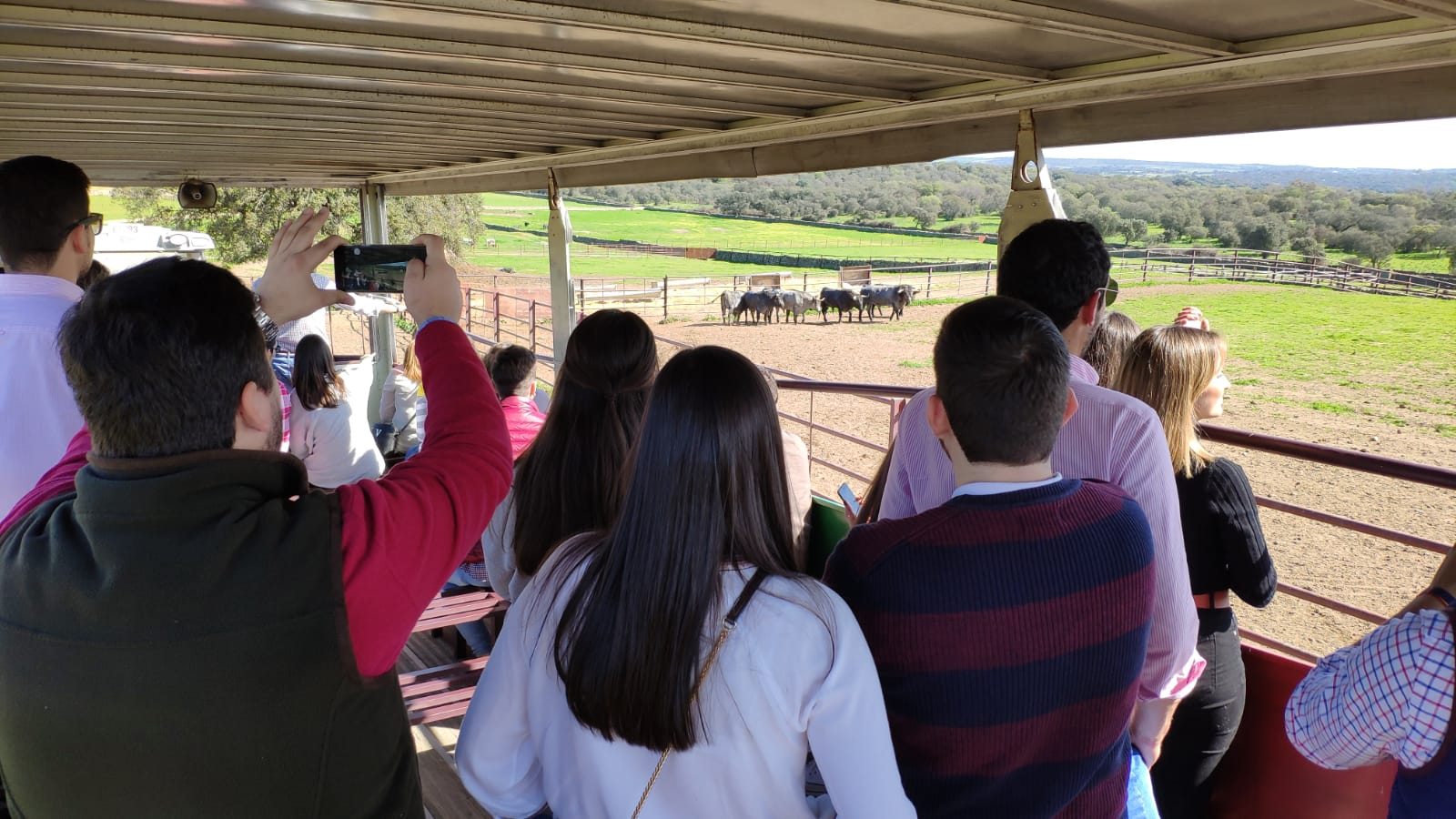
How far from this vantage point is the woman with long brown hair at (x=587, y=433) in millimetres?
1960

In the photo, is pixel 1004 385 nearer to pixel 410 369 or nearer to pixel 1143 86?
pixel 1143 86

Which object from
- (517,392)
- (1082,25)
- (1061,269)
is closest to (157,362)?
(1061,269)

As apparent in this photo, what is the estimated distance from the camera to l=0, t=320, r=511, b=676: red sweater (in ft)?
3.12

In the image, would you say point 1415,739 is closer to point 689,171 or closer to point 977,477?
point 977,477

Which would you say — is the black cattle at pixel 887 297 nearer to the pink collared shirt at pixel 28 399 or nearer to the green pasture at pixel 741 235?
the green pasture at pixel 741 235

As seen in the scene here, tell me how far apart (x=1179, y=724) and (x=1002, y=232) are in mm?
1610

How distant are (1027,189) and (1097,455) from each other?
1.48 m

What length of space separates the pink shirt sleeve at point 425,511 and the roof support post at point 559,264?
4.44 metres

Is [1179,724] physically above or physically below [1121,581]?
below

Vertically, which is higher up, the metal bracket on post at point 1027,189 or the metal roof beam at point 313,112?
the metal roof beam at point 313,112

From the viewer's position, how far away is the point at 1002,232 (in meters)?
2.88

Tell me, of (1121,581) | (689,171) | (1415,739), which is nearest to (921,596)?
(1121,581)

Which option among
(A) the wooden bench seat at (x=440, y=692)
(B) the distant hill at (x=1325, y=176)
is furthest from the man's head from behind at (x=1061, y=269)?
(B) the distant hill at (x=1325, y=176)

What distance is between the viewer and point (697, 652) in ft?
3.40
